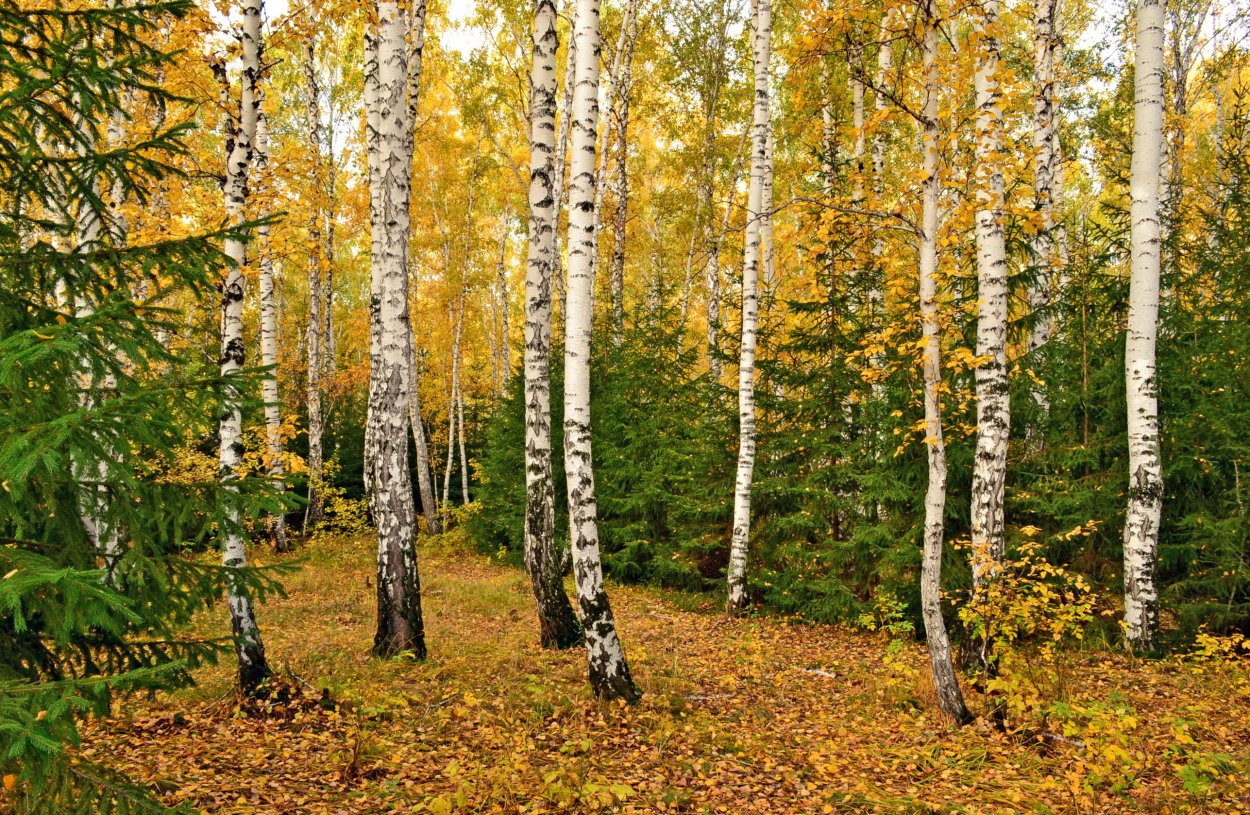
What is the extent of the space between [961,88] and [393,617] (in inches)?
310

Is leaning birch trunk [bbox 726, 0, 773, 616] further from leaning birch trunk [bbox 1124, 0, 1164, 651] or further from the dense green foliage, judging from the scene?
Result: the dense green foliage

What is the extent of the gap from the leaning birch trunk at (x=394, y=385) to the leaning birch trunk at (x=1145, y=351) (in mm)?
8326

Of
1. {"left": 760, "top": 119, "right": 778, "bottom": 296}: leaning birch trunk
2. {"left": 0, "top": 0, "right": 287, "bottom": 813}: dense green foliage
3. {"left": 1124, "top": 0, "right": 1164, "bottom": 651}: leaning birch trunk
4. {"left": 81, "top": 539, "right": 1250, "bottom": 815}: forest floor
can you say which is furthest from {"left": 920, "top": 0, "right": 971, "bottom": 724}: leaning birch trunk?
{"left": 0, "top": 0, "right": 287, "bottom": 813}: dense green foliage

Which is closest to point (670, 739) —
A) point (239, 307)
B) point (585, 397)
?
point (585, 397)

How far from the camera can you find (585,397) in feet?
21.0

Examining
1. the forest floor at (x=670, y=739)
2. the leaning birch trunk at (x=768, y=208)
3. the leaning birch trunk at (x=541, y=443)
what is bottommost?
the forest floor at (x=670, y=739)

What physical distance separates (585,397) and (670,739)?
317cm

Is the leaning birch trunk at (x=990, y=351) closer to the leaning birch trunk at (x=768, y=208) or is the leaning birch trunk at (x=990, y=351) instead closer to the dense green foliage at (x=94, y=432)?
the leaning birch trunk at (x=768, y=208)

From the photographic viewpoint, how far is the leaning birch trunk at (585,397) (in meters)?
6.22

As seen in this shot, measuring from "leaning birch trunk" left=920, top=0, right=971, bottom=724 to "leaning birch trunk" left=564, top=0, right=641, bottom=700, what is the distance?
9.51 ft

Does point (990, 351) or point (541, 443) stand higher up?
point (990, 351)

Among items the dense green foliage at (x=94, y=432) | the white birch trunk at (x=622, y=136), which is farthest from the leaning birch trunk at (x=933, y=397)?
the white birch trunk at (x=622, y=136)

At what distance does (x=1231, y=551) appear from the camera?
24.3ft

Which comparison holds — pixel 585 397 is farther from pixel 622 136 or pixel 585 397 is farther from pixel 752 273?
pixel 622 136
